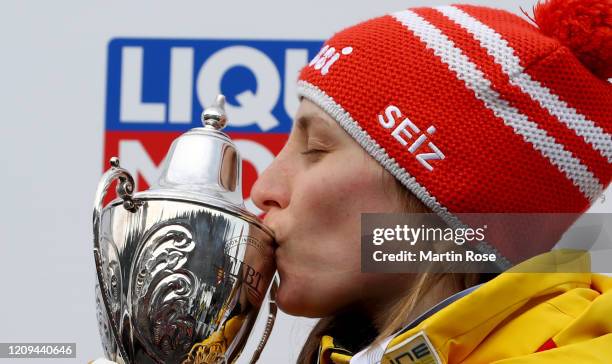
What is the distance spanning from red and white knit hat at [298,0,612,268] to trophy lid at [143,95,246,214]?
13cm

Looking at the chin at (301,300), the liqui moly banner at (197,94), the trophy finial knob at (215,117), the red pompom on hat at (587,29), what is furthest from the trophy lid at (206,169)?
the liqui moly banner at (197,94)

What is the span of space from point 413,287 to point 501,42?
30 centimetres

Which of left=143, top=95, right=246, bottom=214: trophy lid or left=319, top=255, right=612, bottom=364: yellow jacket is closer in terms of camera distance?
left=319, top=255, right=612, bottom=364: yellow jacket

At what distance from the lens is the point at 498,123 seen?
108 centimetres

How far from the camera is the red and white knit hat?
108cm

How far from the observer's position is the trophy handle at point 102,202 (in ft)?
3.33

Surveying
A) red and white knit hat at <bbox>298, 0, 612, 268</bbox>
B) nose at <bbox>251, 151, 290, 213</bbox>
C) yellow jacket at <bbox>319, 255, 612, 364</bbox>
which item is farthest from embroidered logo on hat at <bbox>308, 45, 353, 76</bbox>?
yellow jacket at <bbox>319, 255, 612, 364</bbox>

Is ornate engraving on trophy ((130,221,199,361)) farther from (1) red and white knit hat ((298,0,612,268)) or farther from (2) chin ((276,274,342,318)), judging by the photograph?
(1) red and white knit hat ((298,0,612,268))

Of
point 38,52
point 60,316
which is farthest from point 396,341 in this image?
point 38,52

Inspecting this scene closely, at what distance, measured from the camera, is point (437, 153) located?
42.6 inches

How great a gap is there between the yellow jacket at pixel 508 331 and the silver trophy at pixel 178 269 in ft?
0.52

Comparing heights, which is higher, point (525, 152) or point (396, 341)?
point (525, 152)

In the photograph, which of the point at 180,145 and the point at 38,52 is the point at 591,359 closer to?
the point at 180,145

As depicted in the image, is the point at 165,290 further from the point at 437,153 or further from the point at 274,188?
the point at 437,153
